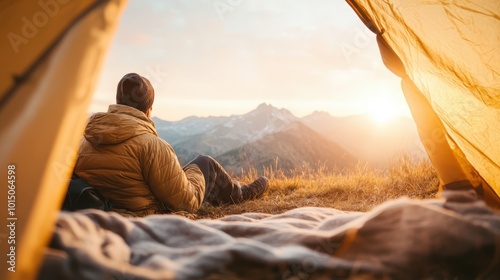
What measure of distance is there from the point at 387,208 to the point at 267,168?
17.8 feet

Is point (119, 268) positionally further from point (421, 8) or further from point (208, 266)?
point (421, 8)

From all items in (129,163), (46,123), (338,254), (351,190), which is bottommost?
(351,190)

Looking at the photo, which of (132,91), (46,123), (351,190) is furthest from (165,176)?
(351,190)

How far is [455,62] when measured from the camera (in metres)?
2.15

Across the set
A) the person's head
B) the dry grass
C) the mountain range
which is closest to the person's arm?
the person's head

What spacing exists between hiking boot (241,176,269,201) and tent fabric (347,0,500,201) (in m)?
2.65

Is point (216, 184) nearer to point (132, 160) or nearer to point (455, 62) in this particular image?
point (132, 160)

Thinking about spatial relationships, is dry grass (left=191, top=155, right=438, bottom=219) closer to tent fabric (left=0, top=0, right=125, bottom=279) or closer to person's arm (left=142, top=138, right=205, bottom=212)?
person's arm (left=142, top=138, right=205, bottom=212)

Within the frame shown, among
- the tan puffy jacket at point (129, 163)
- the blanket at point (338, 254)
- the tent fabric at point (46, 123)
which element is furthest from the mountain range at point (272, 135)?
the tent fabric at point (46, 123)

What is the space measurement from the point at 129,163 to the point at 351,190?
3105 millimetres

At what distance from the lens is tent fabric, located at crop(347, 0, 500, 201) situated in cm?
203

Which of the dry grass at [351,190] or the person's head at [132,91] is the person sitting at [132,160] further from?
the dry grass at [351,190]

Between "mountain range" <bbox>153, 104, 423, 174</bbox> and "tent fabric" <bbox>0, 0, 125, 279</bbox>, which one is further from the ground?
"tent fabric" <bbox>0, 0, 125, 279</bbox>

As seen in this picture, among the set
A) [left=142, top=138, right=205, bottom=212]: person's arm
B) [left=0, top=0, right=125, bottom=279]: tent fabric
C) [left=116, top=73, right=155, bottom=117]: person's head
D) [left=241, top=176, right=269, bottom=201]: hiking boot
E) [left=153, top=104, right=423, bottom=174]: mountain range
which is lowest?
[left=153, top=104, right=423, bottom=174]: mountain range
